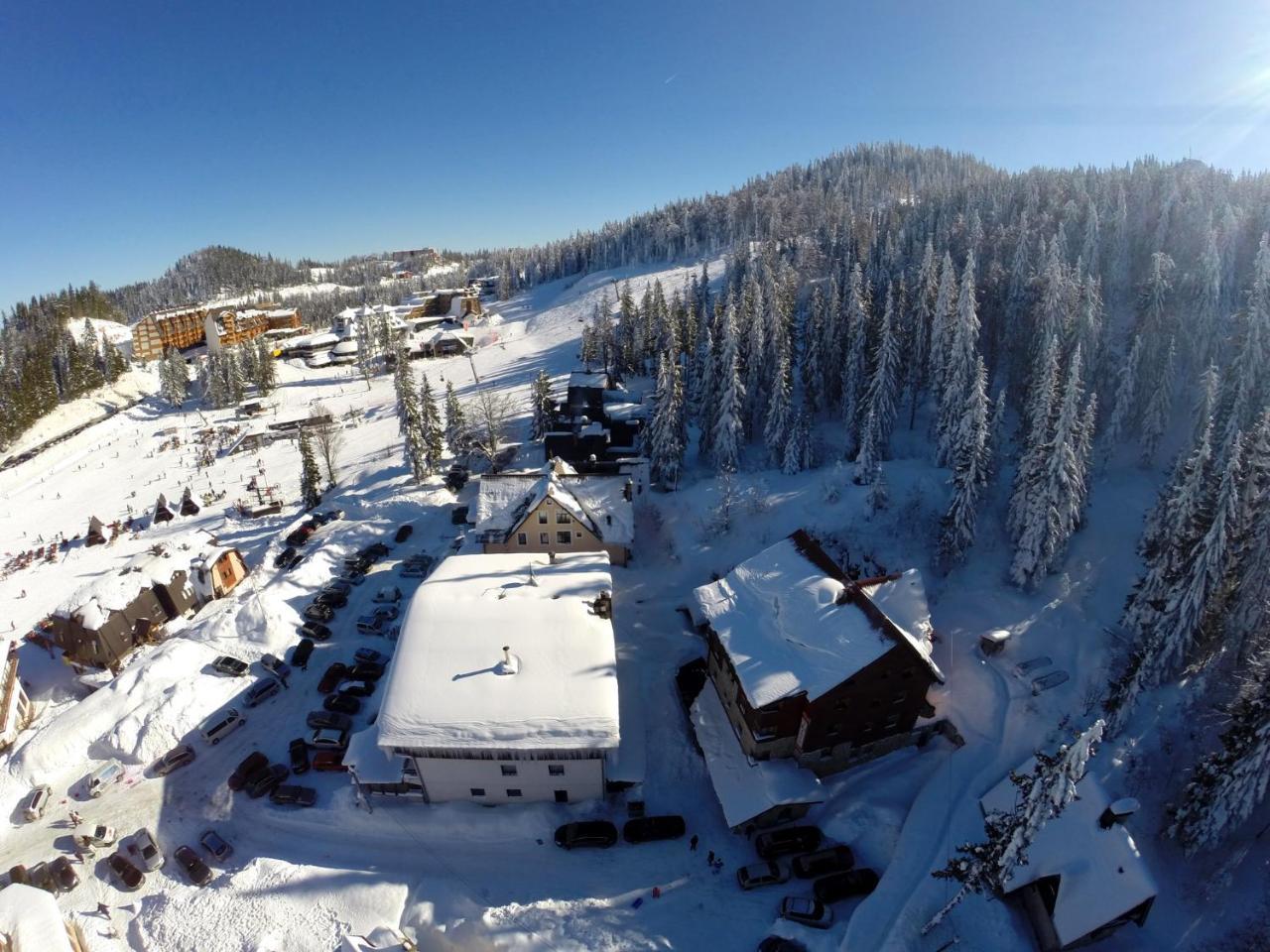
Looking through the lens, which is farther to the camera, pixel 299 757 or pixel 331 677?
pixel 331 677

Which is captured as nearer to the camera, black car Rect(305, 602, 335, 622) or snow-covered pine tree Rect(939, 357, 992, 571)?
snow-covered pine tree Rect(939, 357, 992, 571)

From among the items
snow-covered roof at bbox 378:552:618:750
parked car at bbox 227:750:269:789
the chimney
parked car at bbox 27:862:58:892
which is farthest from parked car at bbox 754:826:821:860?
parked car at bbox 27:862:58:892

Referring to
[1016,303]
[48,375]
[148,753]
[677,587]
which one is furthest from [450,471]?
[48,375]

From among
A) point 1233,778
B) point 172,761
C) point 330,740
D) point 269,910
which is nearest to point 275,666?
point 172,761

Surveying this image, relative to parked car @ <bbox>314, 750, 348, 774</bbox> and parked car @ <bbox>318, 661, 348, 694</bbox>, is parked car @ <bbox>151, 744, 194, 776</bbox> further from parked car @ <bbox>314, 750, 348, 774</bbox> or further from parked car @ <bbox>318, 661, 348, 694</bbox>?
parked car @ <bbox>314, 750, 348, 774</bbox>

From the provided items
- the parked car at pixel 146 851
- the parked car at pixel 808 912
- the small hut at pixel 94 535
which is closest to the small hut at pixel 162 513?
the small hut at pixel 94 535

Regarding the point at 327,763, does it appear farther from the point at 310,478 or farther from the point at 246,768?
the point at 310,478

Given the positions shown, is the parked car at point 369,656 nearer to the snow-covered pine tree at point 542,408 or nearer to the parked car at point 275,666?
the parked car at point 275,666
